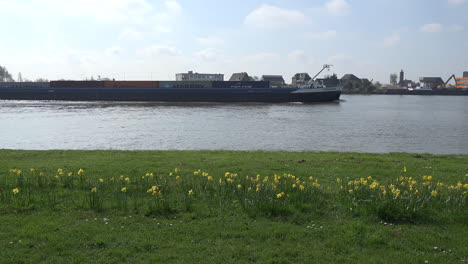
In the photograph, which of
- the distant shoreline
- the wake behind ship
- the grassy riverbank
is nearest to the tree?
the wake behind ship

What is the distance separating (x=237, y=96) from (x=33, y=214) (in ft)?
243

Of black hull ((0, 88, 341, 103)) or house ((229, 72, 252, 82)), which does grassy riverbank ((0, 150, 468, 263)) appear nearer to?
black hull ((0, 88, 341, 103))

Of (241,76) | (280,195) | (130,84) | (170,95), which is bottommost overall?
(280,195)

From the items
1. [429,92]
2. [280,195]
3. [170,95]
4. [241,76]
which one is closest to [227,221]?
[280,195]

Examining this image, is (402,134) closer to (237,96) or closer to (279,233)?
(279,233)

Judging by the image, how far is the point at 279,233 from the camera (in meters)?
5.73

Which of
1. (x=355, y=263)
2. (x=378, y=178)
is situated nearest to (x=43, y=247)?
(x=355, y=263)

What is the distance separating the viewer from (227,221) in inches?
247

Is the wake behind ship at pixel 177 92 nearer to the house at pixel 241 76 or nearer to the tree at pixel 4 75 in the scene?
the house at pixel 241 76

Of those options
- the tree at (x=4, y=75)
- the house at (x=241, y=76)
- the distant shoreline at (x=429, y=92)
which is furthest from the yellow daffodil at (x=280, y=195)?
the tree at (x=4, y=75)

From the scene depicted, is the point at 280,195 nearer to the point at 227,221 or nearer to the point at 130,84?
the point at 227,221

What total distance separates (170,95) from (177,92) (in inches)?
66.1

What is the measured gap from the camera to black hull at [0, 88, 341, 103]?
250 ft

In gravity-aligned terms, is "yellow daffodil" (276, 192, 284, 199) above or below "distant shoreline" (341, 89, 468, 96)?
below
